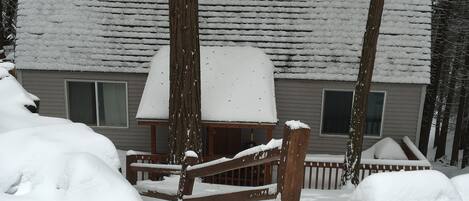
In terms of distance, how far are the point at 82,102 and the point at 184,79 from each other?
5.17 metres

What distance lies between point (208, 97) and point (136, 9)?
3693mm

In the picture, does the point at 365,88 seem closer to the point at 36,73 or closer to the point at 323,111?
the point at 323,111

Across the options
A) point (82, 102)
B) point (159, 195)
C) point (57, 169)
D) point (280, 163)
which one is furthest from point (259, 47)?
point (57, 169)

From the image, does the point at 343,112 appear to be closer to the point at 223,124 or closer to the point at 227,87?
the point at 227,87

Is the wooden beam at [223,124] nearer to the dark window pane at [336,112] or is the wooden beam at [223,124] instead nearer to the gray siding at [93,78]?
the gray siding at [93,78]

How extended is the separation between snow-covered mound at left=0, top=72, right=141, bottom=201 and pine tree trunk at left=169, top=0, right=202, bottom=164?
4568mm

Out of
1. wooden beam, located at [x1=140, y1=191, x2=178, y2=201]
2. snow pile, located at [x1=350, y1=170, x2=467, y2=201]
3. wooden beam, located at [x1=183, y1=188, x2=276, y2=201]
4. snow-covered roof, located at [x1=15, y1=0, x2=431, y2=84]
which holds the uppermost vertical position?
snow-covered roof, located at [x1=15, y1=0, x2=431, y2=84]

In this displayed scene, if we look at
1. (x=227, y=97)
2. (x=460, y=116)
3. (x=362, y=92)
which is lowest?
(x=460, y=116)

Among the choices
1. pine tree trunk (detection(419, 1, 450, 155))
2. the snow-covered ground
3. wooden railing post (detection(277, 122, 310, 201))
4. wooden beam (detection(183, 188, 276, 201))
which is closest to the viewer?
wooden railing post (detection(277, 122, 310, 201))

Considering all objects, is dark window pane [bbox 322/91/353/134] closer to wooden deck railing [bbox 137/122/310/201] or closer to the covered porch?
the covered porch

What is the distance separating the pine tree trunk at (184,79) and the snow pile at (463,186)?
460cm

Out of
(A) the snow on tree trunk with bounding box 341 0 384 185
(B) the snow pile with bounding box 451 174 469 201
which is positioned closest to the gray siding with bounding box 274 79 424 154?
(A) the snow on tree trunk with bounding box 341 0 384 185

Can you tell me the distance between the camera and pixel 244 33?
37.9 feet

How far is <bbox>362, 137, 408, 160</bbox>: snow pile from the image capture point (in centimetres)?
1065
